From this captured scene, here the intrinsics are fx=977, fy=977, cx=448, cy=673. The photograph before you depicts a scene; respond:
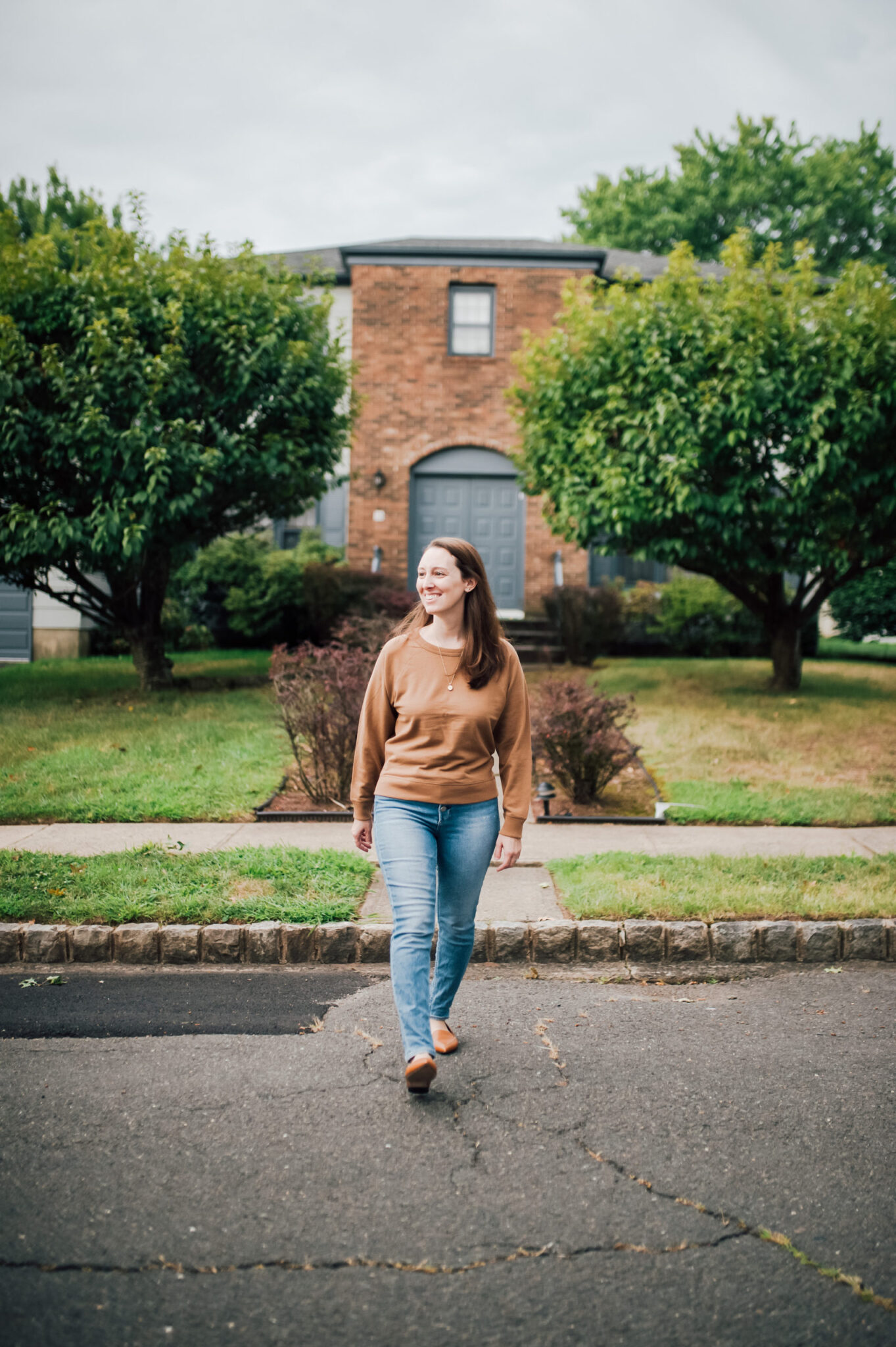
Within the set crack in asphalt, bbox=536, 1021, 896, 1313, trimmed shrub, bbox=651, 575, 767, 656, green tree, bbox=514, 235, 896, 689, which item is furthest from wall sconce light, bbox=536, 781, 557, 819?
trimmed shrub, bbox=651, 575, 767, 656

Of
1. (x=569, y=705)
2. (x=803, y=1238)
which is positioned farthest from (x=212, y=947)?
(x=569, y=705)

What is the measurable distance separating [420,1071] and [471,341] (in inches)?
691

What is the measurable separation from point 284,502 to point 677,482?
5261 mm

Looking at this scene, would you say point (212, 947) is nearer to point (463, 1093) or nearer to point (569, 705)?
point (463, 1093)

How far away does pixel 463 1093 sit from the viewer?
11.3ft

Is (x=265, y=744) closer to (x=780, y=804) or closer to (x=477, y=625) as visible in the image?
(x=780, y=804)

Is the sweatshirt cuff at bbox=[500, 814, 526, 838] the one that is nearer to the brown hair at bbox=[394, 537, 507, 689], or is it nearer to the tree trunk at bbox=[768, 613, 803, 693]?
the brown hair at bbox=[394, 537, 507, 689]

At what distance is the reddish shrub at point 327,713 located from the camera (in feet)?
25.4

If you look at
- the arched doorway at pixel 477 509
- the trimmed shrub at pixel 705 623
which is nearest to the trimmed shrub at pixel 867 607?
the trimmed shrub at pixel 705 623

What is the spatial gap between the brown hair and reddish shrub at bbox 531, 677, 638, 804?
4.26m

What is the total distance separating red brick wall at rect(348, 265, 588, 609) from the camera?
61.5 ft

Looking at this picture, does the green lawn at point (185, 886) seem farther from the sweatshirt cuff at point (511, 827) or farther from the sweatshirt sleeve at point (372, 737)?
the sweatshirt cuff at point (511, 827)

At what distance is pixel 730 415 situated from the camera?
36.6 ft

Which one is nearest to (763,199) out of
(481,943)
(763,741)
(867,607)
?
(867,607)
